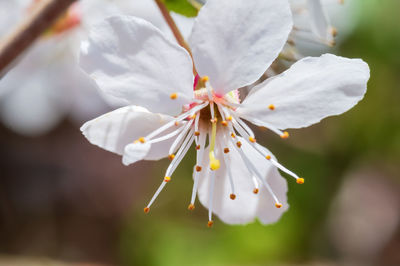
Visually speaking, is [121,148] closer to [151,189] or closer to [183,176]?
[183,176]

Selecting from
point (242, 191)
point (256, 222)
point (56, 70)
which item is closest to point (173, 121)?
point (242, 191)

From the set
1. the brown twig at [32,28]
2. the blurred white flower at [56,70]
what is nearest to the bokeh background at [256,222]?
the blurred white flower at [56,70]

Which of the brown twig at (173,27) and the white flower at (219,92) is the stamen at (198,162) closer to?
the white flower at (219,92)

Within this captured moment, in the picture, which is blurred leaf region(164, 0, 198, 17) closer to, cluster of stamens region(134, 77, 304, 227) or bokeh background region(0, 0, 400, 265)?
cluster of stamens region(134, 77, 304, 227)

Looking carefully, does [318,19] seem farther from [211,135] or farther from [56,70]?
[56,70]

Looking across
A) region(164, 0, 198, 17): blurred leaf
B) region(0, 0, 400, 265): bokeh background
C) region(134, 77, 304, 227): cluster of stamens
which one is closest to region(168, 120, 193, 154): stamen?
region(134, 77, 304, 227): cluster of stamens

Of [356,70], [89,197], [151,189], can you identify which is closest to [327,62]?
[356,70]
